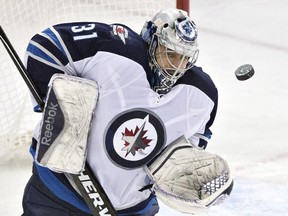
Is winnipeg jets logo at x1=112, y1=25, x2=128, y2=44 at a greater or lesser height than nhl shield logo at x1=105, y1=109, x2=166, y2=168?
greater

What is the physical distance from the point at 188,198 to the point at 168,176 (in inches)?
2.9

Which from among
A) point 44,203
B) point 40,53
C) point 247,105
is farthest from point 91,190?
point 247,105

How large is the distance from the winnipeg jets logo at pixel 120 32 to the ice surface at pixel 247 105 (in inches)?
37.1

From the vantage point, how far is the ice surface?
9.66 feet

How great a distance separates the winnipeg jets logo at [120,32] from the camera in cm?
200

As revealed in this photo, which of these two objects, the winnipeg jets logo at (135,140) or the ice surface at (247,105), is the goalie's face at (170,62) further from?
the ice surface at (247,105)

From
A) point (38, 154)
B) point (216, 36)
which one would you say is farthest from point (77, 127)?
point (216, 36)

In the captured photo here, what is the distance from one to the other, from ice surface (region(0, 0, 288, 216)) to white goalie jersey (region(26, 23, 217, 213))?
0.76 m

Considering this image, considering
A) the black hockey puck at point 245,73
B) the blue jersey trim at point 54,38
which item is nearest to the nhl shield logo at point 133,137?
the blue jersey trim at point 54,38

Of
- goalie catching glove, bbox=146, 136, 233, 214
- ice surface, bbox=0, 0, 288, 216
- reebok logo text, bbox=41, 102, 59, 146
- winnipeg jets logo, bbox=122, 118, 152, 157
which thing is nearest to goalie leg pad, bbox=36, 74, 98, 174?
reebok logo text, bbox=41, 102, 59, 146

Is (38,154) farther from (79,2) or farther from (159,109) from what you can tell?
(79,2)

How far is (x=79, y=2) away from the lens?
3.22 metres

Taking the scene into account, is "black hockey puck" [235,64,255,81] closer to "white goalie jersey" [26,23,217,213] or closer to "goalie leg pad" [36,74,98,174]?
"white goalie jersey" [26,23,217,213]

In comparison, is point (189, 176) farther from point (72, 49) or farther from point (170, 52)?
point (72, 49)
